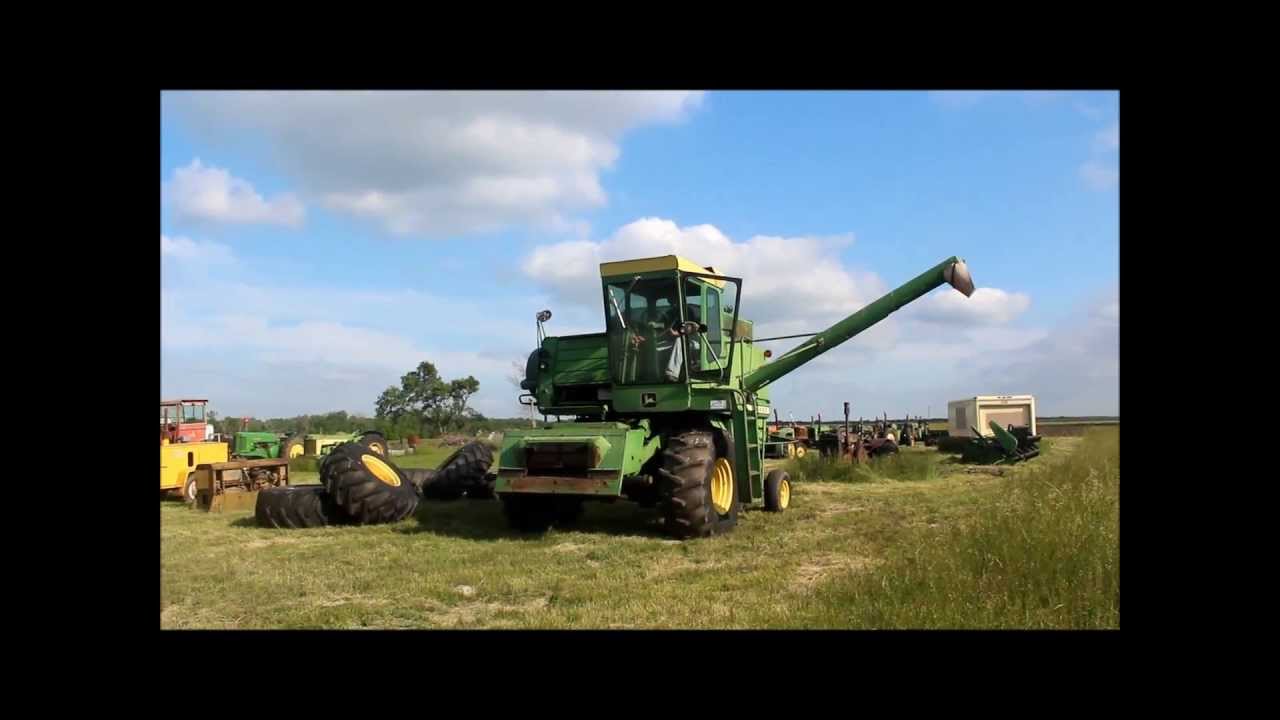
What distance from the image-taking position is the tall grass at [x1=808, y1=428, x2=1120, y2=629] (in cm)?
466

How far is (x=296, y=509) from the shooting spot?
943cm

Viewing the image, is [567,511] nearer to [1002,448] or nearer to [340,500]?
[340,500]

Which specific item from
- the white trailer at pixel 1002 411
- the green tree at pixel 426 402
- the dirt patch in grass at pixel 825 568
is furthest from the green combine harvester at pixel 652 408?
the green tree at pixel 426 402

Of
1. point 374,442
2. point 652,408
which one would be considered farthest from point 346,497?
point 652,408

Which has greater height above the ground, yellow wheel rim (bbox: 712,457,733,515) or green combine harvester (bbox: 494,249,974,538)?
green combine harvester (bbox: 494,249,974,538)

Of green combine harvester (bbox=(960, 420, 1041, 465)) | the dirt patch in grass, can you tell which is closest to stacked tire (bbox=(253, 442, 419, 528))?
the dirt patch in grass

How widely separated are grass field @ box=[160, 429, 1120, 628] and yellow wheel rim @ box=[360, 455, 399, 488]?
1.94ft

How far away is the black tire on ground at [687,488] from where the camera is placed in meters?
8.20

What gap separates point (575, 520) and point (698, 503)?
7.24 ft

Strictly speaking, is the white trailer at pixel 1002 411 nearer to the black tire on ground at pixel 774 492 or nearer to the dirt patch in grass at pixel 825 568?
the black tire on ground at pixel 774 492

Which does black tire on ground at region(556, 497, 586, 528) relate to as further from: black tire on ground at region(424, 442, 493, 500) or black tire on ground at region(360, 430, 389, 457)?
black tire on ground at region(424, 442, 493, 500)
